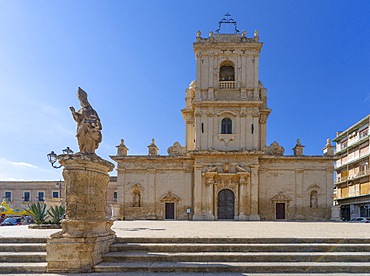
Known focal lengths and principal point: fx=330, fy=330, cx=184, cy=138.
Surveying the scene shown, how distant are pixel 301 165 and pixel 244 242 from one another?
25.7 meters

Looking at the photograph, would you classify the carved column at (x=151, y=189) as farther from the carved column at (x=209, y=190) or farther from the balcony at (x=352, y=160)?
the balcony at (x=352, y=160)

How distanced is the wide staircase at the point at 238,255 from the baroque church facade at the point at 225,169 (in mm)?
21973

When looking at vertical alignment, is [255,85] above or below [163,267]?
above

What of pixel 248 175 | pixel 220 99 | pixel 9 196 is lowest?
pixel 9 196

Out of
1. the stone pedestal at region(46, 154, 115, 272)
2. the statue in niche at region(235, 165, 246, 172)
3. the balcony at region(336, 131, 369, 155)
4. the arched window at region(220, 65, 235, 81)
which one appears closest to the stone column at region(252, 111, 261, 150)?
the statue in niche at region(235, 165, 246, 172)

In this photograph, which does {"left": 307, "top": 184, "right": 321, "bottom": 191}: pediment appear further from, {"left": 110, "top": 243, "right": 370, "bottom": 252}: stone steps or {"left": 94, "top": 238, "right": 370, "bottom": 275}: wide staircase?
{"left": 110, "top": 243, "right": 370, "bottom": 252}: stone steps

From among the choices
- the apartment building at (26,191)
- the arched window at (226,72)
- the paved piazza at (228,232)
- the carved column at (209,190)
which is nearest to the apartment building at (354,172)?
the arched window at (226,72)

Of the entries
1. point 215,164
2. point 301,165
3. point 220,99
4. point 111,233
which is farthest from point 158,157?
point 111,233

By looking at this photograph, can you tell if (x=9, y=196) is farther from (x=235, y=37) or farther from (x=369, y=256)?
(x=369, y=256)

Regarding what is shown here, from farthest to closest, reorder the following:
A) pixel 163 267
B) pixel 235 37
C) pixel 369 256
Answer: pixel 235 37, pixel 369 256, pixel 163 267

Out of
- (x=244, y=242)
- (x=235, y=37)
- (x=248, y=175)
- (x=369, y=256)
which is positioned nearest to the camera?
(x=369, y=256)

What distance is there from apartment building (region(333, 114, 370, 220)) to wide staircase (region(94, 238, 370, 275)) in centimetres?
3648

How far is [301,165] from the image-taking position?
108 ft

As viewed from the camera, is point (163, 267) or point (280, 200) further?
point (280, 200)
